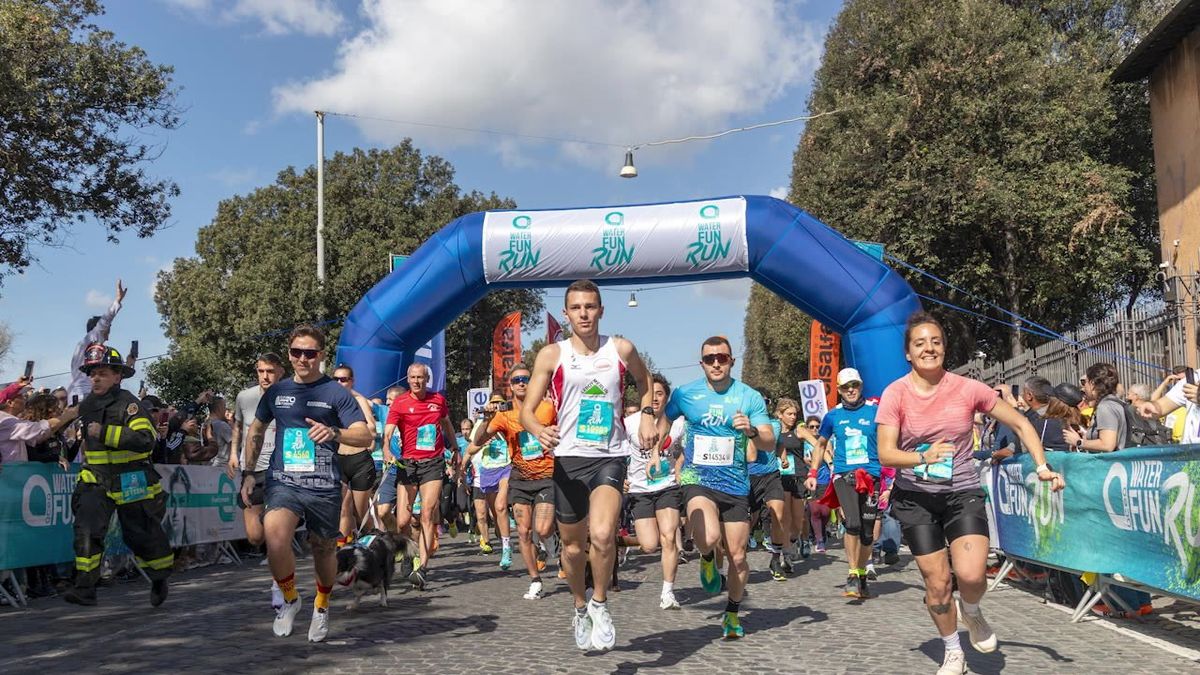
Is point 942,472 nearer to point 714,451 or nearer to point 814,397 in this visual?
point 714,451

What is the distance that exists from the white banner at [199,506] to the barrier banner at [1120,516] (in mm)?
8514

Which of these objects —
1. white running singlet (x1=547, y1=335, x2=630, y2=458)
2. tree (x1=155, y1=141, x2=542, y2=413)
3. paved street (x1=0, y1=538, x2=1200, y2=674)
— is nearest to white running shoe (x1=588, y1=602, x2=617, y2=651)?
paved street (x1=0, y1=538, x2=1200, y2=674)

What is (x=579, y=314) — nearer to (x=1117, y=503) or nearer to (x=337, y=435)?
(x=337, y=435)

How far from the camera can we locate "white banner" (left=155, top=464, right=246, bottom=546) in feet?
39.6

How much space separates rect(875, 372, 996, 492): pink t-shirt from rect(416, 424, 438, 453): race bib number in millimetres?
5730

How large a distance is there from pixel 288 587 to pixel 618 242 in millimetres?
10052

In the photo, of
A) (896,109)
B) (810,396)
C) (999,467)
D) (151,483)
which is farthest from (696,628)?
(896,109)

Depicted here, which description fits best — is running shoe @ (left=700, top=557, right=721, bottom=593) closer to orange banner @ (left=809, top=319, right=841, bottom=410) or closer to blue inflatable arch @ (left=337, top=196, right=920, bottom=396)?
blue inflatable arch @ (left=337, top=196, right=920, bottom=396)

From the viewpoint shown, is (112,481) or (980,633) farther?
(112,481)

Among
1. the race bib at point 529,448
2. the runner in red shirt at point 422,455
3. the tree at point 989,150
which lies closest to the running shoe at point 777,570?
the race bib at point 529,448

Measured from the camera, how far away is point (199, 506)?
12.8m

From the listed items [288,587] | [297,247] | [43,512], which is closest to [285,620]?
[288,587]

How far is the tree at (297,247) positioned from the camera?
41500 mm

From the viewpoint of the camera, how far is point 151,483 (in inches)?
364
